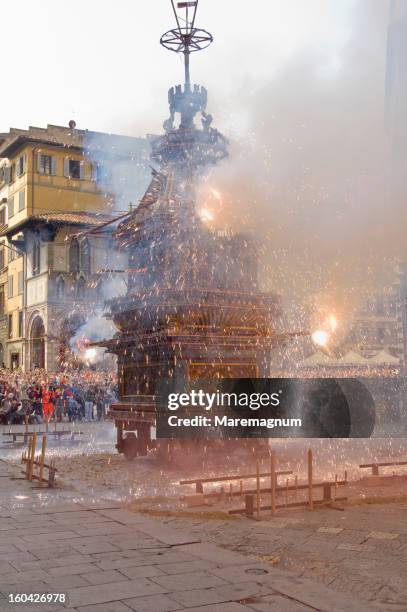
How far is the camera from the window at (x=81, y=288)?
112ft

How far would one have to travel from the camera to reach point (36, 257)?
3528cm

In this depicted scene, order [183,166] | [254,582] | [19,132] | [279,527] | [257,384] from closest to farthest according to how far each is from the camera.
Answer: [254,582] → [279,527] → [257,384] → [183,166] → [19,132]

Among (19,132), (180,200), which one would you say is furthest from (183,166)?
(19,132)

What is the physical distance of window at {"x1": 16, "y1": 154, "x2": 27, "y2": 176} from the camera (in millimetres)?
35750

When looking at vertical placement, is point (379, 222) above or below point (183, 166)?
below

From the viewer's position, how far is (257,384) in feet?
39.4

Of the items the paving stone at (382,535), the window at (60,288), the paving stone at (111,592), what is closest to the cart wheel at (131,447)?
the paving stone at (382,535)

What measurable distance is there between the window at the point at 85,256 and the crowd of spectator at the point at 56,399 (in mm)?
6925

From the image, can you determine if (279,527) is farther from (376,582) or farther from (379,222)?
(379,222)

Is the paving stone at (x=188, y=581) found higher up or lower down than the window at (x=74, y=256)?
lower down

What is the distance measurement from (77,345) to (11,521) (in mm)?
26361

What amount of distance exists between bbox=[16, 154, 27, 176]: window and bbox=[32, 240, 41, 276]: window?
3.83 metres

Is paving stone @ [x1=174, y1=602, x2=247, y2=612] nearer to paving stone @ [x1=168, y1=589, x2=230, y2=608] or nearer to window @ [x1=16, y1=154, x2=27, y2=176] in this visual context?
paving stone @ [x1=168, y1=589, x2=230, y2=608]

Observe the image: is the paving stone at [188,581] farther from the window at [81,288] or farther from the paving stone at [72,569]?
the window at [81,288]
